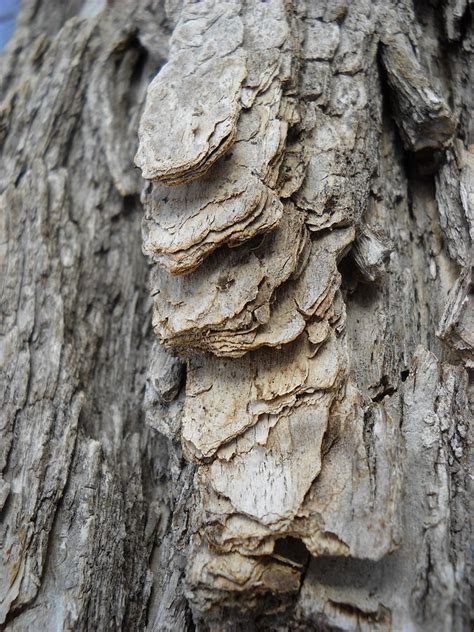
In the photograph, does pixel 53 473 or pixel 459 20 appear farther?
pixel 459 20

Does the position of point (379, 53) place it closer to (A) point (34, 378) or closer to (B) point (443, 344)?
(B) point (443, 344)

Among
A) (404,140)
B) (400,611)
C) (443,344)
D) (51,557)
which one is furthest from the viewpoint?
(404,140)

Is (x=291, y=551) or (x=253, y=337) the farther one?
(x=253, y=337)

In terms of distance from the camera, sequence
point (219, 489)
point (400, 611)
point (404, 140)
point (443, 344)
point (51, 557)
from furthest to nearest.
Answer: point (404, 140), point (443, 344), point (51, 557), point (219, 489), point (400, 611)

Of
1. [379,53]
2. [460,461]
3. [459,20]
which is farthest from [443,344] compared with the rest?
[459,20]

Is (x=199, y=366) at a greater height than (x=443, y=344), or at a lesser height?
greater

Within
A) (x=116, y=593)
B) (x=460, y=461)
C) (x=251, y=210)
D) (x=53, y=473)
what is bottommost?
(x=460, y=461)

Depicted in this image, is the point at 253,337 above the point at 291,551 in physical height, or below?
above
